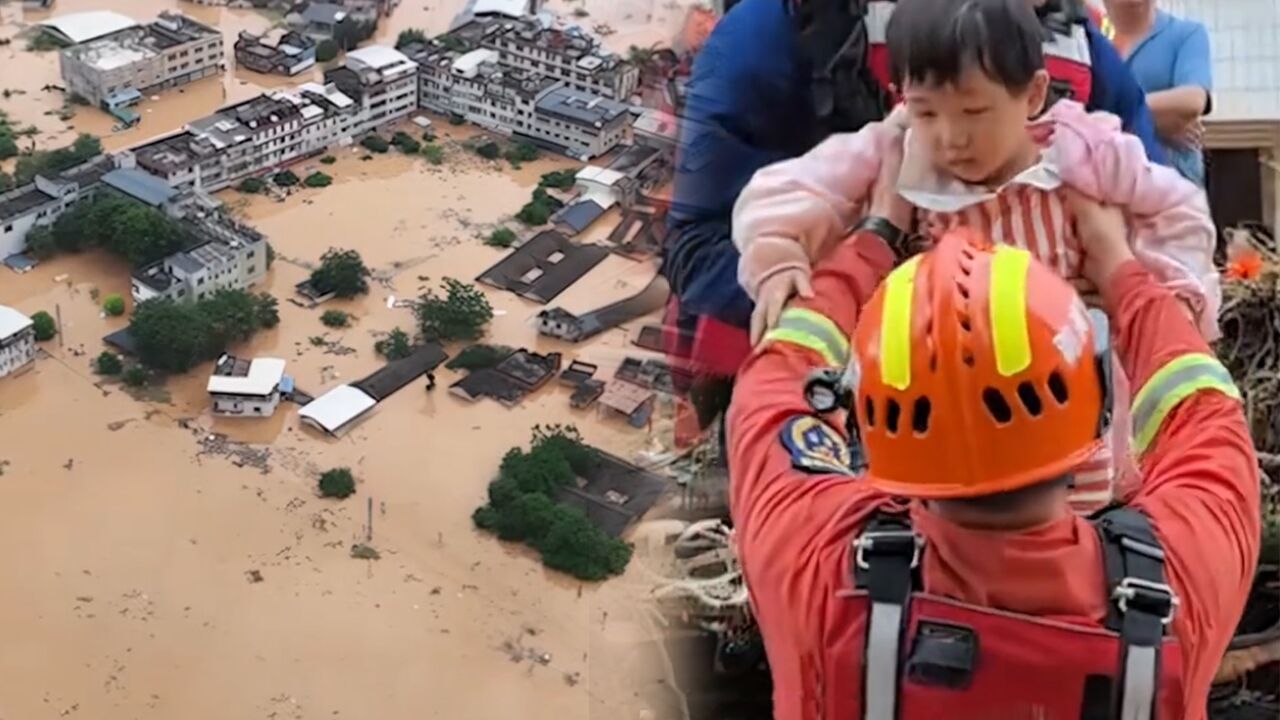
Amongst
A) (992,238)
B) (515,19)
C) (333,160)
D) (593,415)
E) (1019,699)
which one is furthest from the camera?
(515,19)

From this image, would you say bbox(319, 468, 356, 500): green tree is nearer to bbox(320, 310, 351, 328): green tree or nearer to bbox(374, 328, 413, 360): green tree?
bbox(374, 328, 413, 360): green tree

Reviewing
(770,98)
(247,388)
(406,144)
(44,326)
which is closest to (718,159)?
(770,98)

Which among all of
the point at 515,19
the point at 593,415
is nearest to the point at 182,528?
the point at 593,415

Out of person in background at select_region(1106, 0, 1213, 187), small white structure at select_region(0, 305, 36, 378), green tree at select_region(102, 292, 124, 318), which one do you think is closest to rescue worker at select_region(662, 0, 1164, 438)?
person in background at select_region(1106, 0, 1213, 187)

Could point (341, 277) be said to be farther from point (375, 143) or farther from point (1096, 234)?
point (1096, 234)

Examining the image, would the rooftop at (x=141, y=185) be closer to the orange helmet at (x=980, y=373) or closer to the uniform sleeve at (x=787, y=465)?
the uniform sleeve at (x=787, y=465)

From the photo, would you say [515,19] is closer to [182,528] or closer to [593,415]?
[593,415]

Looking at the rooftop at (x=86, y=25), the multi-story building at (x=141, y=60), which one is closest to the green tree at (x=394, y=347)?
the multi-story building at (x=141, y=60)
